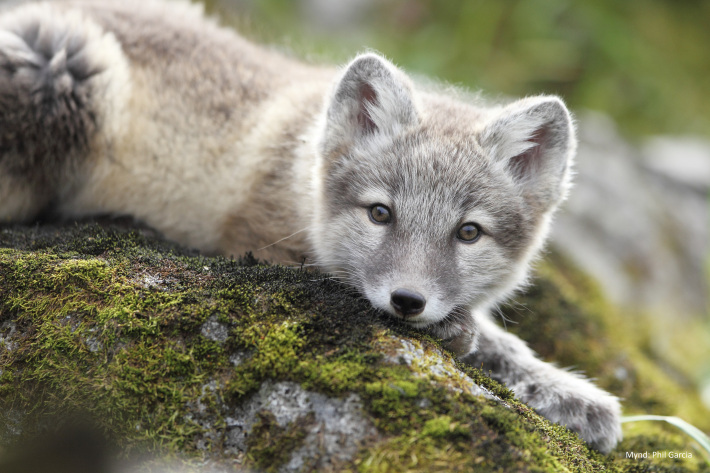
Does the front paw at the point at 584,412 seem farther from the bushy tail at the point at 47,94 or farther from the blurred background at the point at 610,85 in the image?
the bushy tail at the point at 47,94

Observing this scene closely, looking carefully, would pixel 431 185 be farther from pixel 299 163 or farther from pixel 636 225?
pixel 636 225

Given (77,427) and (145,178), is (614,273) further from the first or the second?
(77,427)

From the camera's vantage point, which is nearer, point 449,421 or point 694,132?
point 449,421

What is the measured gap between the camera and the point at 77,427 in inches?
106

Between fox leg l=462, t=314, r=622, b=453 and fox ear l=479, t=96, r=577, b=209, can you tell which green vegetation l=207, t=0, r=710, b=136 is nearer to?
fox ear l=479, t=96, r=577, b=209

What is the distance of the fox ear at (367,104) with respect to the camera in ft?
12.2

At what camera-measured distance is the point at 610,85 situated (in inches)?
394

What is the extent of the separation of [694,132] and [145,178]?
10.4m

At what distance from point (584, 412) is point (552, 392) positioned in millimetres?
206

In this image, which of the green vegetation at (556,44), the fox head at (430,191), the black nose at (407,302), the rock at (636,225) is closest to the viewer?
the black nose at (407,302)

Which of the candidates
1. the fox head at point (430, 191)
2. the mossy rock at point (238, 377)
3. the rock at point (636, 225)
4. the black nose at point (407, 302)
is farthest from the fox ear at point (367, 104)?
the rock at point (636, 225)

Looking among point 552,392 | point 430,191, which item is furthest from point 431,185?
point 552,392

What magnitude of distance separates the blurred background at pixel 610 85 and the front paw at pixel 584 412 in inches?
103

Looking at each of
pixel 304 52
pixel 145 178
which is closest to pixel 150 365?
pixel 145 178
